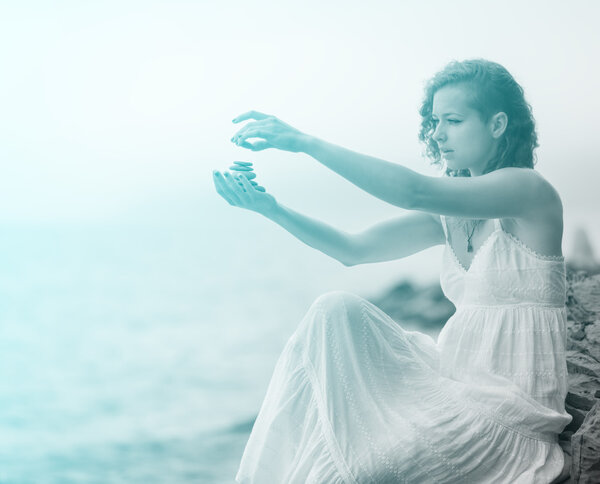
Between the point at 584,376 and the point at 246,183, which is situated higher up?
the point at 246,183

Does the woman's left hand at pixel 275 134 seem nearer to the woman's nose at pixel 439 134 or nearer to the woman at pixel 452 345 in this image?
the woman at pixel 452 345

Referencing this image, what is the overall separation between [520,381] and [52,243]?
5.66 ft

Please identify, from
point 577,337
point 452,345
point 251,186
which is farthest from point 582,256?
point 251,186

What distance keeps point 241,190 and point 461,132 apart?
0.44m

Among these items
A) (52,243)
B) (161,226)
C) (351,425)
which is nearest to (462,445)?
(351,425)

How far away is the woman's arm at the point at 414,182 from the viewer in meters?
1.14

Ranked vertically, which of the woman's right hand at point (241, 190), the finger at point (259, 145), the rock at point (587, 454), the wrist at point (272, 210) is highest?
the finger at point (259, 145)

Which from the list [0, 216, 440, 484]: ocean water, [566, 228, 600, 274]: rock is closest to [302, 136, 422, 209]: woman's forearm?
[0, 216, 440, 484]: ocean water

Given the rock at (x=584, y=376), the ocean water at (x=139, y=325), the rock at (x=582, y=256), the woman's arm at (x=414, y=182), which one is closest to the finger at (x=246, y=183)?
the woman's arm at (x=414, y=182)

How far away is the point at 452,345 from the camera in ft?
4.36

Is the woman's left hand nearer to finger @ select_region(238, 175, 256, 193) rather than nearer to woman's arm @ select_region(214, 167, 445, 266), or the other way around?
finger @ select_region(238, 175, 256, 193)

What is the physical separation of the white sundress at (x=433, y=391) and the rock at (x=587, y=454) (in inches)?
1.2

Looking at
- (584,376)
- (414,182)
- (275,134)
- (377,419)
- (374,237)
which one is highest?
(275,134)

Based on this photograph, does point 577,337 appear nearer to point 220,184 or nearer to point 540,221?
point 540,221
